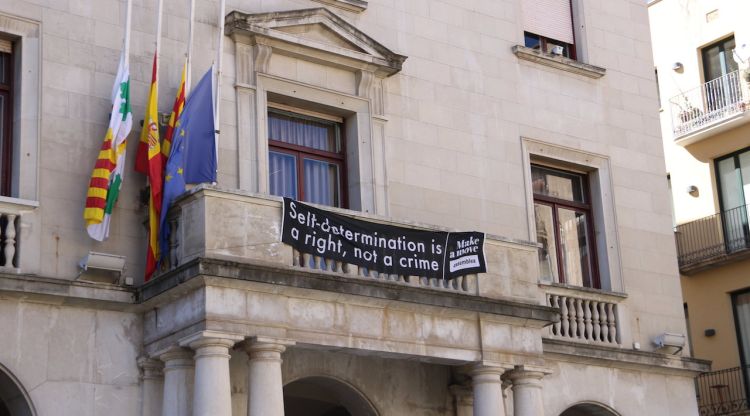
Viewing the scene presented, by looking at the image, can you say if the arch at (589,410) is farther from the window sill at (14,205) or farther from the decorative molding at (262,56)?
the window sill at (14,205)

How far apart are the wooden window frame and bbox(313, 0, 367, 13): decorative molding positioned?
215 inches

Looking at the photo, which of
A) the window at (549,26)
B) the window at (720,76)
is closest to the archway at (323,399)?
the window at (549,26)

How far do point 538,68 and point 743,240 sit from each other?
9.84m

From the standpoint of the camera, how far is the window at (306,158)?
2108 centimetres

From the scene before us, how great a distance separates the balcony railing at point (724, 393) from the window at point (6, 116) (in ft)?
60.3

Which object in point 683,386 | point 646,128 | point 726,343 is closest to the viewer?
point 683,386

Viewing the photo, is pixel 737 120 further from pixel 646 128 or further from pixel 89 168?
pixel 89 168

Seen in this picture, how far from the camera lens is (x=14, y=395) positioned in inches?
691

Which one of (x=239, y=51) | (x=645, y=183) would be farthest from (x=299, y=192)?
(x=645, y=183)

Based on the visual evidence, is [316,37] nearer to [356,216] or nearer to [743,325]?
[356,216]

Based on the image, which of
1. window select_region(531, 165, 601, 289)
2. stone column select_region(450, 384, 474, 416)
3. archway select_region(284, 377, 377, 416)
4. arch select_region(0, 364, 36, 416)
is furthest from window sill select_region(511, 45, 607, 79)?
arch select_region(0, 364, 36, 416)

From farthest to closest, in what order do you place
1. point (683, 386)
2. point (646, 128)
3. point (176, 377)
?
point (646, 128) → point (683, 386) → point (176, 377)

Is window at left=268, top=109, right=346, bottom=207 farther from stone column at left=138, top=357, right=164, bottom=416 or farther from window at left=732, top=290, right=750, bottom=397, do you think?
window at left=732, top=290, right=750, bottom=397

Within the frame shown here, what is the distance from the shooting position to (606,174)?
25062 millimetres
